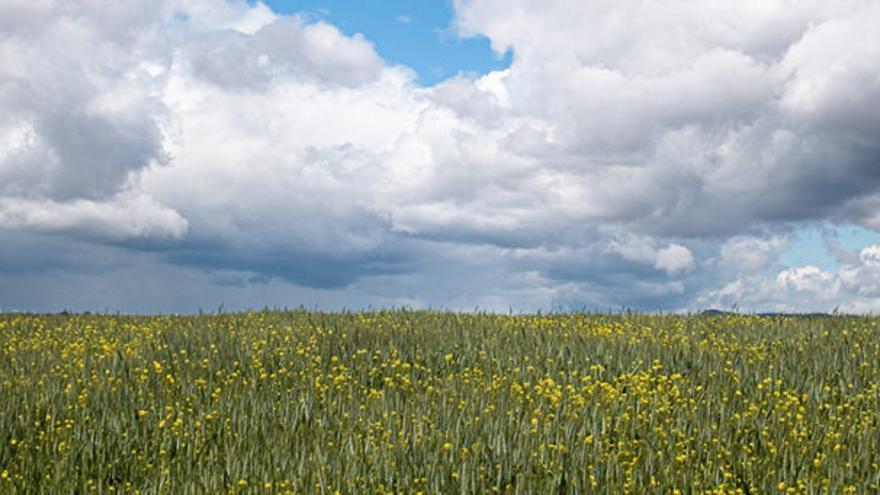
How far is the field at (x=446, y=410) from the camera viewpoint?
8.39 meters

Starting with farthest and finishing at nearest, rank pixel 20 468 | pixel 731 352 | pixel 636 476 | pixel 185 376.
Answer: pixel 731 352, pixel 185 376, pixel 20 468, pixel 636 476

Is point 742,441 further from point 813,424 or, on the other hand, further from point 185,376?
point 185,376

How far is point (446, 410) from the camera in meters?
10.2

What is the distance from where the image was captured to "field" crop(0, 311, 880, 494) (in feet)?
27.5

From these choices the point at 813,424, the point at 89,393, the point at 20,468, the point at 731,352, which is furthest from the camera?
the point at 731,352

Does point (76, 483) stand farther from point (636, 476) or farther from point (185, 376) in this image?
point (636, 476)

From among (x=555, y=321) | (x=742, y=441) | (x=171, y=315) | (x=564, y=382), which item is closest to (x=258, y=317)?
(x=171, y=315)

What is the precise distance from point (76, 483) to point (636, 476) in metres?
5.81

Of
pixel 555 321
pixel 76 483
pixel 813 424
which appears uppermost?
pixel 555 321

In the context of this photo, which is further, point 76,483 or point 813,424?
point 813,424

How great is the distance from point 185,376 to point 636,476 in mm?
7721

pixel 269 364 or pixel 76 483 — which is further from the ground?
pixel 269 364

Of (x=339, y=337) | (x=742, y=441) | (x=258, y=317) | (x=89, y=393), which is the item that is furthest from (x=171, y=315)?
(x=742, y=441)

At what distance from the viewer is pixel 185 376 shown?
43.3 ft
